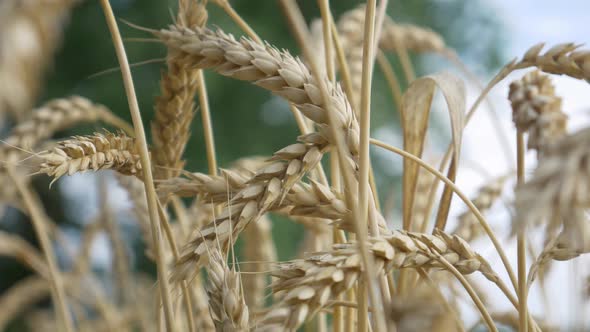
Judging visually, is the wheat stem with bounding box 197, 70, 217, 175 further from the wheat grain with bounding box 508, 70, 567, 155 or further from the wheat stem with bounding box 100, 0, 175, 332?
the wheat grain with bounding box 508, 70, 567, 155

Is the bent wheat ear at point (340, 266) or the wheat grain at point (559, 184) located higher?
the wheat grain at point (559, 184)

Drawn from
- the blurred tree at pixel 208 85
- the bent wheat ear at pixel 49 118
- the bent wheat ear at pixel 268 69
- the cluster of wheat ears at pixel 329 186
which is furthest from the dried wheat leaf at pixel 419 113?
the blurred tree at pixel 208 85

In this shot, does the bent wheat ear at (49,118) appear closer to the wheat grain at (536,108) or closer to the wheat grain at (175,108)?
the wheat grain at (175,108)

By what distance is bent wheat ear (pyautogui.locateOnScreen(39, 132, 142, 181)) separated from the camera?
1.01 ft

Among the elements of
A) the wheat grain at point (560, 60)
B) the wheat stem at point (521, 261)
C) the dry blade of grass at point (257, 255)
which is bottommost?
the dry blade of grass at point (257, 255)

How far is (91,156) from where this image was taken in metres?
0.32

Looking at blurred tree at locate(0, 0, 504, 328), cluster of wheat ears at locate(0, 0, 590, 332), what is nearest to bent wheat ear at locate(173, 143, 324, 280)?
cluster of wheat ears at locate(0, 0, 590, 332)

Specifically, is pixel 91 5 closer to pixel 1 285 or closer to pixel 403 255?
pixel 1 285

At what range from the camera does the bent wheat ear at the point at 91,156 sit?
0.31 meters

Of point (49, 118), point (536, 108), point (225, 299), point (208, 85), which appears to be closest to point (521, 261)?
point (536, 108)

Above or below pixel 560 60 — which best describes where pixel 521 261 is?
below

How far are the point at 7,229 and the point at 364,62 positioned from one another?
3203mm

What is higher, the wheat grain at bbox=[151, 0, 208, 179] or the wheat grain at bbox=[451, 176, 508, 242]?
the wheat grain at bbox=[151, 0, 208, 179]

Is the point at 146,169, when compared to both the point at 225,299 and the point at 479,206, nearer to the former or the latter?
the point at 225,299
